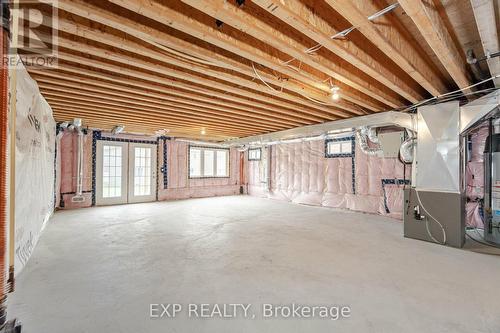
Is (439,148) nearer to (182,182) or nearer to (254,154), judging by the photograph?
(254,154)

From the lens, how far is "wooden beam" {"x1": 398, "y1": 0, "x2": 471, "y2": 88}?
1523mm

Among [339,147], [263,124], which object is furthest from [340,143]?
[263,124]

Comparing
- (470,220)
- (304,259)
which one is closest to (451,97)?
(470,220)

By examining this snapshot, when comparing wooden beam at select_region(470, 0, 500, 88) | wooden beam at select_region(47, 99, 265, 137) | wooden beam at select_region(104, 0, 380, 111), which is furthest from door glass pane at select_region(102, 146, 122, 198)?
wooden beam at select_region(470, 0, 500, 88)

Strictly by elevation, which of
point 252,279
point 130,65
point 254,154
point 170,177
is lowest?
point 252,279

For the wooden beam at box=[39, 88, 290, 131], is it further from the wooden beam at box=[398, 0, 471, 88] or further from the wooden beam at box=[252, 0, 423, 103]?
the wooden beam at box=[398, 0, 471, 88]

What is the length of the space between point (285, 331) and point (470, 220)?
4.48 meters

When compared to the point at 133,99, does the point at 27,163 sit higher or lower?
lower

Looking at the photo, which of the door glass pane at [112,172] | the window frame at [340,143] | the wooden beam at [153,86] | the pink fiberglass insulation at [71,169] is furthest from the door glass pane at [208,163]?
the wooden beam at [153,86]

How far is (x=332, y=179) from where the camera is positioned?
611 cm

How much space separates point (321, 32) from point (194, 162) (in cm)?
687

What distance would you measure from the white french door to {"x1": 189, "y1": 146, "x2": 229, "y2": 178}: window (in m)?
1.36

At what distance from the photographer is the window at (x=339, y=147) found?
19.0 feet

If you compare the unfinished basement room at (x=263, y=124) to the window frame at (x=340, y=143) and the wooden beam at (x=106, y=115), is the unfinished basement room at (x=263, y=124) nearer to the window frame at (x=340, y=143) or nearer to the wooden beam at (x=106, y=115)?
the wooden beam at (x=106, y=115)
